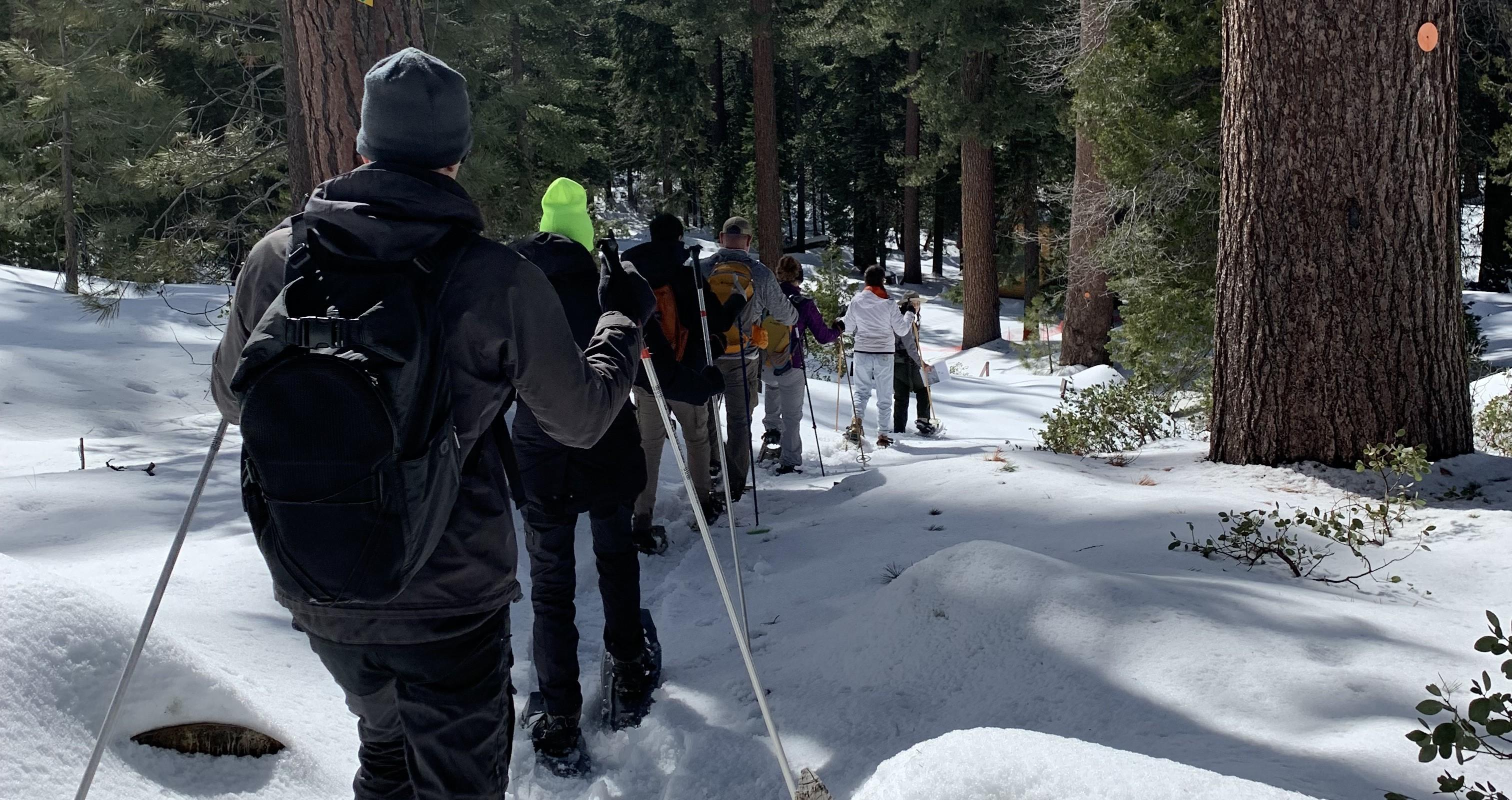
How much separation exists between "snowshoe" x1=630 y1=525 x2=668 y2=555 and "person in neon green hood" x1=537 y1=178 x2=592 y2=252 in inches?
99.7

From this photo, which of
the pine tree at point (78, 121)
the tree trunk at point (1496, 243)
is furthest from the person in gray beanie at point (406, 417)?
the tree trunk at point (1496, 243)

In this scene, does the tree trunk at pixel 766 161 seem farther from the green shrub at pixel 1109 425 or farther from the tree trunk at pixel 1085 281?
the green shrub at pixel 1109 425

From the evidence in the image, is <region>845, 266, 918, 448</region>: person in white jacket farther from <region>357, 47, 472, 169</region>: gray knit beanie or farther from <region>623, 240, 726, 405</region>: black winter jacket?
<region>357, 47, 472, 169</region>: gray knit beanie

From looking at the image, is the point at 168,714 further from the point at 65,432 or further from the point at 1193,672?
the point at 65,432

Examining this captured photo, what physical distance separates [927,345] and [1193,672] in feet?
77.0

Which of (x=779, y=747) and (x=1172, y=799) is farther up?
(x=1172, y=799)

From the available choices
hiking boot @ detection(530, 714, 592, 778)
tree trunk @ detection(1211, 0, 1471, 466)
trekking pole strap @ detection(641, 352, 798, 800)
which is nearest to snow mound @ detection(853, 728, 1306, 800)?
trekking pole strap @ detection(641, 352, 798, 800)

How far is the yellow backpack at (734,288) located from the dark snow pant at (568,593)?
297cm

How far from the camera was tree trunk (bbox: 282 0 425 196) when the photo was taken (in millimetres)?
5562

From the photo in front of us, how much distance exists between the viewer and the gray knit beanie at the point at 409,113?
7.34 ft

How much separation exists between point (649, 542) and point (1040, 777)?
15.0ft

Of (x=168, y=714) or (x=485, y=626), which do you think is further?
(x=168, y=714)

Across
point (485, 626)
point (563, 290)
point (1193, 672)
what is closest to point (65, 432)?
point (563, 290)

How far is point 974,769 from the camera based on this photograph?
1738 millimetres
